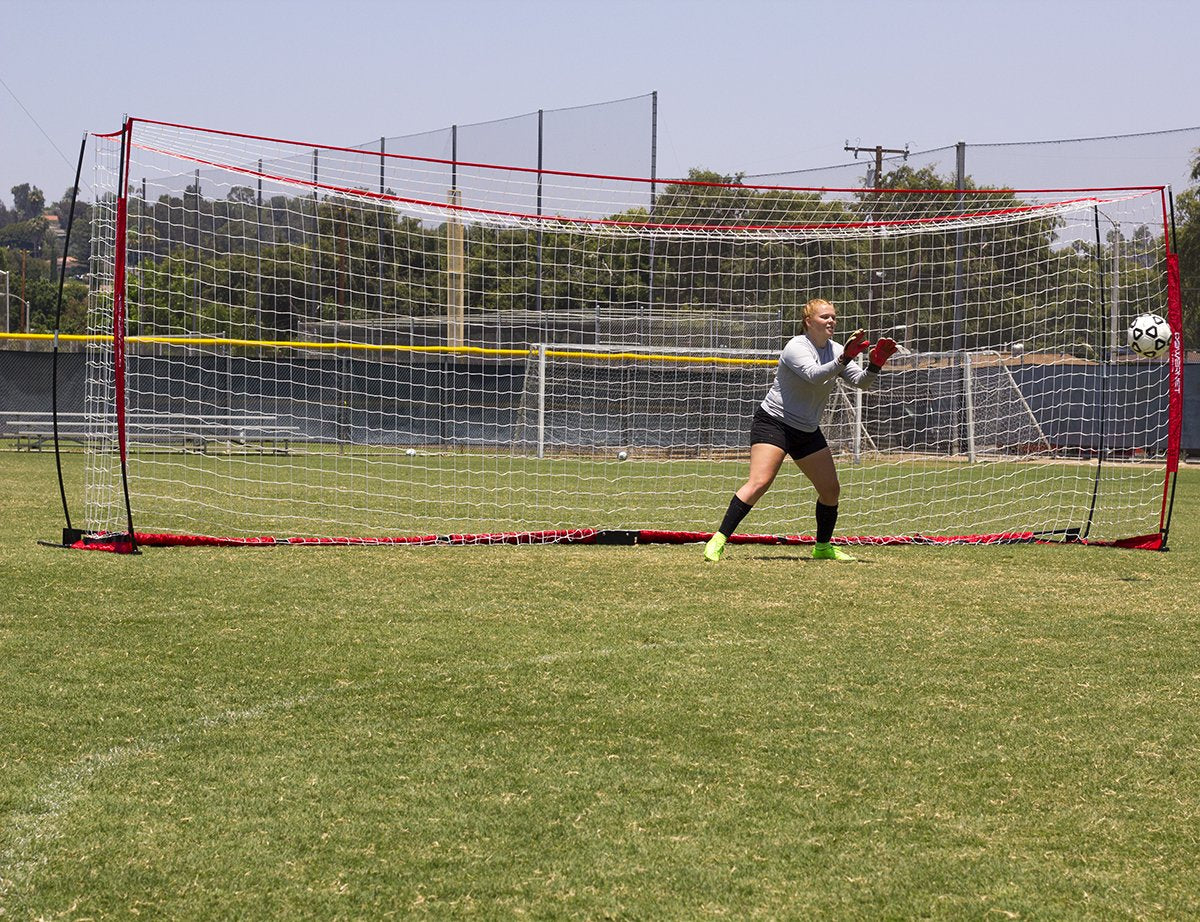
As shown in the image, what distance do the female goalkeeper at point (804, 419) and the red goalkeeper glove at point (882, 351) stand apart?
147 mm

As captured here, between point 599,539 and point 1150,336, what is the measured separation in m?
4.72

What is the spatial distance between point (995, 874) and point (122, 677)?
3443 millimetres

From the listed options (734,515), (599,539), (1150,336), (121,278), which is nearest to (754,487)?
(734,515)

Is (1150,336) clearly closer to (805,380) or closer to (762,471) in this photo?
(805,380)

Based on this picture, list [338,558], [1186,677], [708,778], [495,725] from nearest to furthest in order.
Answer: [708,778]
[495,725]
[1186,677]
[338,558]

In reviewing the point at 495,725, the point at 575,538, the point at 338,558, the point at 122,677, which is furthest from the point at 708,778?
the point at 575,538

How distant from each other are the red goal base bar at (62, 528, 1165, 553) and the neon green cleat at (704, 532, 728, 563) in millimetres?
1145

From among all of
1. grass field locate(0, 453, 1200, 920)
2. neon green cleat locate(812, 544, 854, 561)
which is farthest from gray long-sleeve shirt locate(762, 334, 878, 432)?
grass field locate(0, 453, 1200, 920)

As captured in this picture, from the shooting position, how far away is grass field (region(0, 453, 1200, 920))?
3074mm

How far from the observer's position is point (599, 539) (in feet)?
33.0

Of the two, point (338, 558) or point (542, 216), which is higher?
point (542, 216)

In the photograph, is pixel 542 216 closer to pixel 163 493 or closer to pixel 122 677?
pixel 163 493

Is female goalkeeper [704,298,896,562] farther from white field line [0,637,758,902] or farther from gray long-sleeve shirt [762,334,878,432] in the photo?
white field line [0,637,758,902]

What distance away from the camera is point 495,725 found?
14.6 ft
